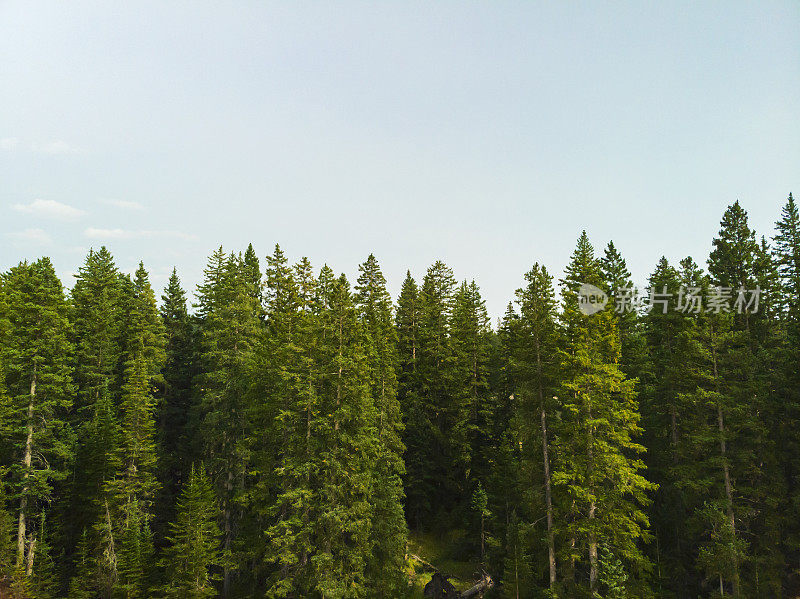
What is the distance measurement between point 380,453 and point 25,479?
73.1ft

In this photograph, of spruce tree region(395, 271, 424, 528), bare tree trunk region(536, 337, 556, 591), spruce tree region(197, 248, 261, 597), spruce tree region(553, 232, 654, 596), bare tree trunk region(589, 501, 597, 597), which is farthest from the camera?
spruce tree region(395, 271, 424, 528)

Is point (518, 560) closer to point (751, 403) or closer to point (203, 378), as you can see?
point (751, 403)

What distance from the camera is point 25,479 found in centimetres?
3241

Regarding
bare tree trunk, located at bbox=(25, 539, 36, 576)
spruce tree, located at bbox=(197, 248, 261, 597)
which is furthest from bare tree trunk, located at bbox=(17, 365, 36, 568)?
spruce tree, located at bbox=(197, 248, 261, 597)

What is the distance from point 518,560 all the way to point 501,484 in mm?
7919

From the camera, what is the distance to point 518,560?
97.8 ft

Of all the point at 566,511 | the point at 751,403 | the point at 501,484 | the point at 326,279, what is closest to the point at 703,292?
the point at 751,403

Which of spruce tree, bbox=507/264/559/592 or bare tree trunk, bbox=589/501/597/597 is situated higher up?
spruce tree, bbox=507/264/559/592

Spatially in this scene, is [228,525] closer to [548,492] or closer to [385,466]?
[385,466]

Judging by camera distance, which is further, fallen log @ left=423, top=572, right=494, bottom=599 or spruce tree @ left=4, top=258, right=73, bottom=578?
fallen log @ left=423, top=572, right=494, bottom=599

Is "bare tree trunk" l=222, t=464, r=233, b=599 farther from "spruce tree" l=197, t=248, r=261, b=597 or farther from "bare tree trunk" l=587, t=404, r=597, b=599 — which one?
"bare tree trunk" l=587, t=404, r=597, b=599

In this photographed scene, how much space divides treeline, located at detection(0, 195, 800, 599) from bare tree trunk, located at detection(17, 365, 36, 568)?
15 cm

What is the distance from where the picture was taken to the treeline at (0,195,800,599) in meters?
26.5

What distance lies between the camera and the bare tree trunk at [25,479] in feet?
105
